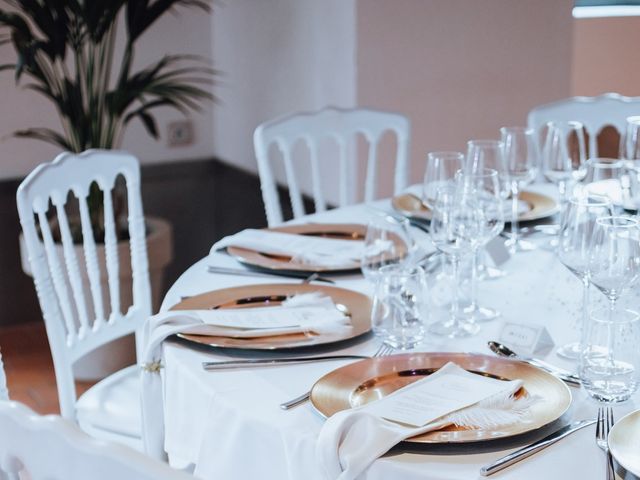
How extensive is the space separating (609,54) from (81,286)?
3996mm

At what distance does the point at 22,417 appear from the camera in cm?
90

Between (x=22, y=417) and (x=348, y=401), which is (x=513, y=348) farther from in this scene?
(x=22, y=417)

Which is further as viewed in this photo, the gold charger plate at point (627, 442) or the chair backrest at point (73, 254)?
the chair backrest at point (73, 254)

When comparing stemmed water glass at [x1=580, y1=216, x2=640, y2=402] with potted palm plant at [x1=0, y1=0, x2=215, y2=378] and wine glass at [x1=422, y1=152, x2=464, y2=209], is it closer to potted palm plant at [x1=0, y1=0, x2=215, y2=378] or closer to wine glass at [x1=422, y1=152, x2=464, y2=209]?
wine glass at [x1=422, y1=152, x2=464, y2=209]

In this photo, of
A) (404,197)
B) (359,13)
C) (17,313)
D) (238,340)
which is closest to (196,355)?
(238,340)

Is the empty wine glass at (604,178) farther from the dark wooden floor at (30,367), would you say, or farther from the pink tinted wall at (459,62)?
the dark wooden floor at (30,367)

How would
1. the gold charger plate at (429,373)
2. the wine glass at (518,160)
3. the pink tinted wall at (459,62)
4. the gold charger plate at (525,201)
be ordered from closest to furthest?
the gold charger plate at (429,373), the wine glass at (518,160), the gold charger plate at (525,201), the pink tinted wall at (459,62)

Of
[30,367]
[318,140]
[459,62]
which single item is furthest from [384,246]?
[30,367]

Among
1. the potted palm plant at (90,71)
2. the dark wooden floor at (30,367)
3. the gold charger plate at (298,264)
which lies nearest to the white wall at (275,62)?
the potted palm plant at (90,71)

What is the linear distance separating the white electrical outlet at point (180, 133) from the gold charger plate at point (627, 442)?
122 inches

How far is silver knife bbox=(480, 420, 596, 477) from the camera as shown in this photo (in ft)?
3.85

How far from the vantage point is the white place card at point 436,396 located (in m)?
1.27

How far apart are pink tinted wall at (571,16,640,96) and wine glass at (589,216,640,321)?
4.21m

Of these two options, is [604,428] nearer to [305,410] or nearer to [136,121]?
[305,410]
